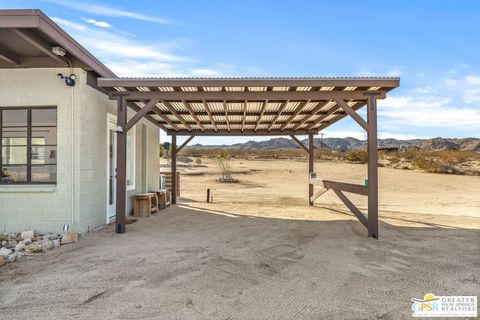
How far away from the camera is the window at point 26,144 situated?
6836mm

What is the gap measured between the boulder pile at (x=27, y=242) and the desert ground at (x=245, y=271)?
22 centimetres

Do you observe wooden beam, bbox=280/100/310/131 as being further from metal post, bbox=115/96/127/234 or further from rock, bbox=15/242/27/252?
rock, bbox=15/242/27/252

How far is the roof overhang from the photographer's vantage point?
5.04m

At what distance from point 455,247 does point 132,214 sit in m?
7.67

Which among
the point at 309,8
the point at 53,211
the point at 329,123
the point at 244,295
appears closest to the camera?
the point at 244,295

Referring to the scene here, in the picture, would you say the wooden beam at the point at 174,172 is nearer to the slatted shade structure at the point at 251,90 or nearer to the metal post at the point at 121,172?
the slatted shade structure at the point at 251,90

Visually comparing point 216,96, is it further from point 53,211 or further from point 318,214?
point 318,214

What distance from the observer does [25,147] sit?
269 inches

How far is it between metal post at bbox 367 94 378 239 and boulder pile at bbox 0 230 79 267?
558 centimetres

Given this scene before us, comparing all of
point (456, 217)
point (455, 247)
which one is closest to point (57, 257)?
point (455, 247)

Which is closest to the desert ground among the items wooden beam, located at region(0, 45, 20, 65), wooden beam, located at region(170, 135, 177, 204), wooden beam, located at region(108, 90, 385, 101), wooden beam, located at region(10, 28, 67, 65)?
wooden beam, located at region(108, 90, 385, 101)

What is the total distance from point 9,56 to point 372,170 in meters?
7.14

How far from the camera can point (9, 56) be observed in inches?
252

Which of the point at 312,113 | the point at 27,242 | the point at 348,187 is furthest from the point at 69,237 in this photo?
the point at 312,113
